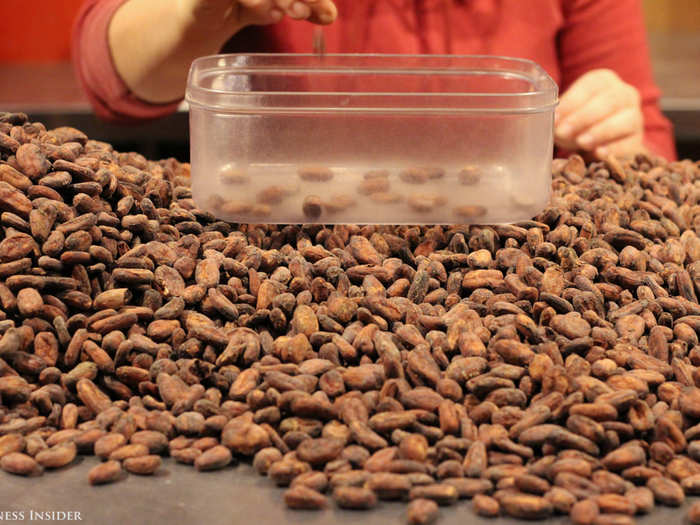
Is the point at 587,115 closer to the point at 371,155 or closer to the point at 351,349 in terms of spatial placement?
the point at 371,155

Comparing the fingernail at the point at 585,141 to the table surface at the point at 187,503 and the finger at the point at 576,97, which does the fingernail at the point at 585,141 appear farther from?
the table surface at the point at 187,503

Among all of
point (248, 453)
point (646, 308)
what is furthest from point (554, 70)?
point (248, 453)

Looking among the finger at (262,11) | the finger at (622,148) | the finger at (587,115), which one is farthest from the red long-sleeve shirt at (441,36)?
the finger at (262,11)

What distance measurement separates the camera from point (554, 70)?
1665 millimetres

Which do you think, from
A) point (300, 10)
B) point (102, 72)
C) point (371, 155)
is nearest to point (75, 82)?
point (102, 72)

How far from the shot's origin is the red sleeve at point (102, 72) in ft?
4.83

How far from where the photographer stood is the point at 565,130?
53.1 inches

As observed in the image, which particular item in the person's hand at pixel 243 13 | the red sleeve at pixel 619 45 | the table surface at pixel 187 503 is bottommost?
the table surface at pixel 187 503

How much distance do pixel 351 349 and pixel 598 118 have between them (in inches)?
32.4

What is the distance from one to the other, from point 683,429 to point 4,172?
27.8 inches

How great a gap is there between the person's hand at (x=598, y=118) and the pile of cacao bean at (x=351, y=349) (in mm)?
421

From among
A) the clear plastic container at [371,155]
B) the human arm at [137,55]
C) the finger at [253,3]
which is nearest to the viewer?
the clear plastic container at [371,155]

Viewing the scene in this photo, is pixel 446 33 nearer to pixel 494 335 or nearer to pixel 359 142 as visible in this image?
pixel 359 142

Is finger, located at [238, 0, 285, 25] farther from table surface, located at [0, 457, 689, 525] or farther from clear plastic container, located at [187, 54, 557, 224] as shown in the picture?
table surface, located at [0, 457, 689, 525]
